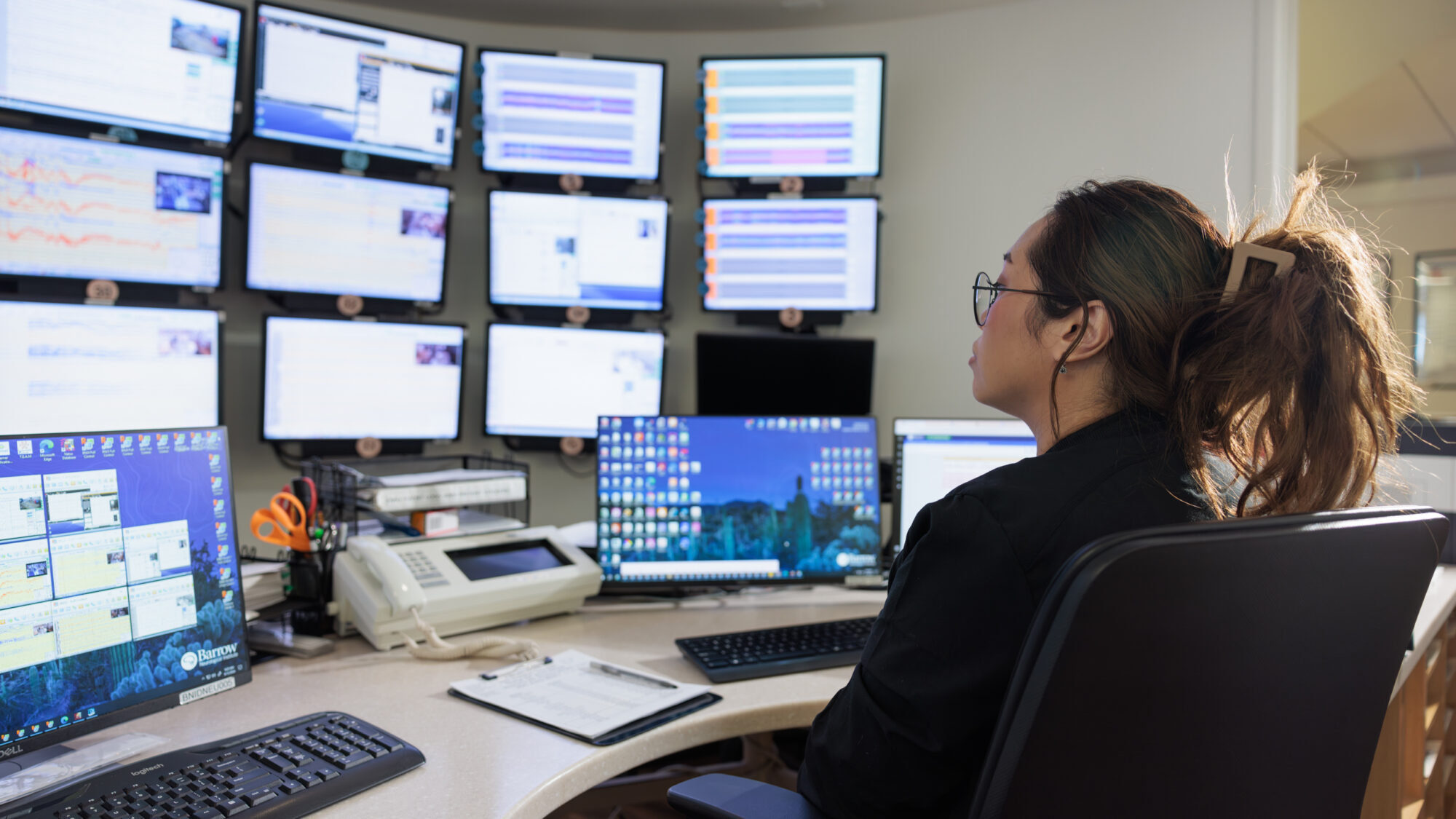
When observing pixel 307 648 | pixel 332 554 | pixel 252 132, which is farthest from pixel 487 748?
pixel 252 132

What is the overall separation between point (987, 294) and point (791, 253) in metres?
1.56

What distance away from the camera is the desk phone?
1414mm

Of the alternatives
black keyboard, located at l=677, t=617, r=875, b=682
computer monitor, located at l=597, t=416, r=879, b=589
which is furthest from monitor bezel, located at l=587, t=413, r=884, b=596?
black keyboard, located at l=677, t=617, r=875, b=682

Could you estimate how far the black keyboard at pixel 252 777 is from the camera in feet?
2.74

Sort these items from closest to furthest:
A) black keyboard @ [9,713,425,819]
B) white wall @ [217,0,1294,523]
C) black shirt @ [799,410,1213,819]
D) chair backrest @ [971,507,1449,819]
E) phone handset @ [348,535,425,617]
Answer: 1. chair backrest @ [971,507,1449,819]
2. black shirt @ [799,410,1213,819]
3. black keyboard @ [9,713,425,819]
4. phone handset @ [348,535,425,617]
5. white wall @ [217,0,1294,523]

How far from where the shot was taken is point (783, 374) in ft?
7.33

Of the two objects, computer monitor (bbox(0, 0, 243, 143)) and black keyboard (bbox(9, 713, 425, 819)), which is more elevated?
computer monitor (bbox(0, 0, 243, 143))

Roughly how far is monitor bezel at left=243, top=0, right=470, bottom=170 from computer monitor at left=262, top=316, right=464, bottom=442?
46 cm

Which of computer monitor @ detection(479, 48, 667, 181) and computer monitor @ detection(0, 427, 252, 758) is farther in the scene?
computer monitor @ detection(479, 48, 667, 181)

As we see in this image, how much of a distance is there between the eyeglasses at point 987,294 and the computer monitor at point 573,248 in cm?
159

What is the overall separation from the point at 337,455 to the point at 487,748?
1627 mm

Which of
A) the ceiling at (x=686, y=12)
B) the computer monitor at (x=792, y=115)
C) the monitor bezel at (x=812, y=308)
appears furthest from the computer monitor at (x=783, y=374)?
the ceiling at (x=686, y=12)

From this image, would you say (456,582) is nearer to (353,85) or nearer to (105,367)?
(105,367)

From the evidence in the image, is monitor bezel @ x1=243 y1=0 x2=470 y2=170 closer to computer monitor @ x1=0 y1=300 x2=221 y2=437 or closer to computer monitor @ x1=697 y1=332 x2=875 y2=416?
computer monitor @ x1=0 y1=300 x2=221 y2=437
